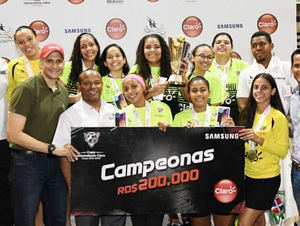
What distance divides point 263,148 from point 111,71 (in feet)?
5.61

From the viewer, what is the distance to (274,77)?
445 cm

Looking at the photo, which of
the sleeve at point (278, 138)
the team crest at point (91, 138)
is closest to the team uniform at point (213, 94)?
the sleeve at point (278, 138)

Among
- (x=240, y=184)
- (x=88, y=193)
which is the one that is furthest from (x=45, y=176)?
(x=240, y=184)

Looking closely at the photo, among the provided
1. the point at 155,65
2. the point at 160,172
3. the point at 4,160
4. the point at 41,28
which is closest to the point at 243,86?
the point at 155,65

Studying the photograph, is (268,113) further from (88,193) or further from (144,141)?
(88,193)

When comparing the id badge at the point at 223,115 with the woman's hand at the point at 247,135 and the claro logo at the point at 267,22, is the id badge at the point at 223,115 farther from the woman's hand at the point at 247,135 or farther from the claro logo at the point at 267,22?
the claro logo at the point at 267,22

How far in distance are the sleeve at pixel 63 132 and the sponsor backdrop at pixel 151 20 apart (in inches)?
105

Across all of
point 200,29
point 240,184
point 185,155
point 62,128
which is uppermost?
point 200,29

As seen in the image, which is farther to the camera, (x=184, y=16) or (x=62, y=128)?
(x=184, y=16)

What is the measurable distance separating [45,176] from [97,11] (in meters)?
3.04

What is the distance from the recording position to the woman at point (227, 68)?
452cm

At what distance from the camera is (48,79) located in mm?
3279

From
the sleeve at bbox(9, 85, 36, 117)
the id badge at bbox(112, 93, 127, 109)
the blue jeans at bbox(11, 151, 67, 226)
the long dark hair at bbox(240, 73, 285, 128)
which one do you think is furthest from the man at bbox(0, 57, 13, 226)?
the long dark hair at bbox(240, 73, 285, 128)

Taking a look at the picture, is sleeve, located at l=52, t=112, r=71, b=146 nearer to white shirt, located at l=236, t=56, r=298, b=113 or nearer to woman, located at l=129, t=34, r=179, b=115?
woman, located at l=129, t=34, r=179, b=115
